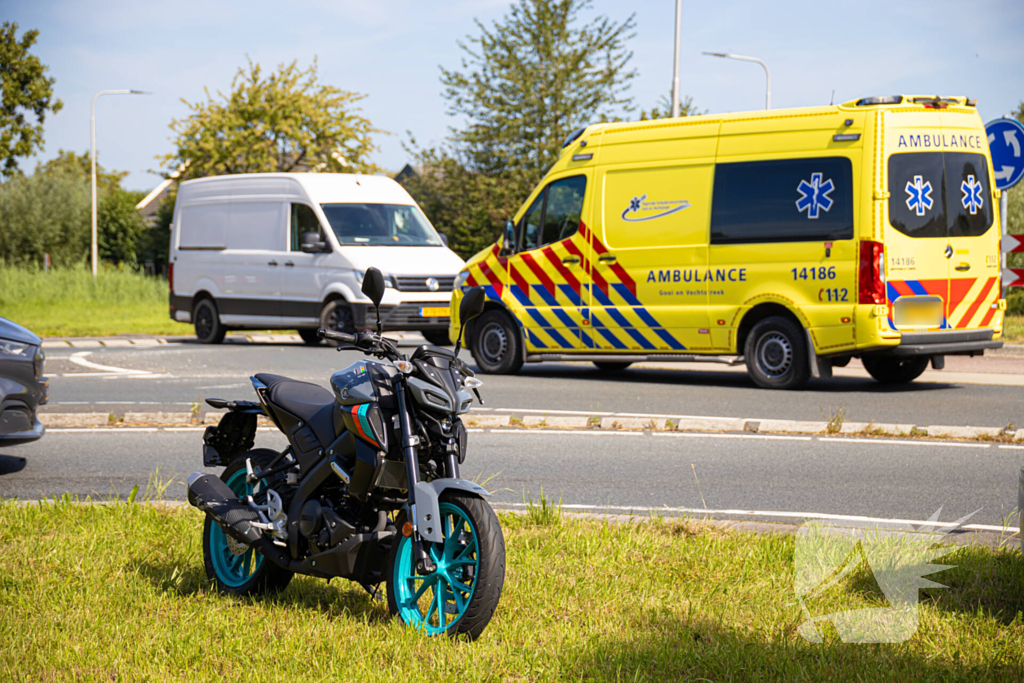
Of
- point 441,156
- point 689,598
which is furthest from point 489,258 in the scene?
point 441,156

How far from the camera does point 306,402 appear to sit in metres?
4.43

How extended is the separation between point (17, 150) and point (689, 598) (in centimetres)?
2990

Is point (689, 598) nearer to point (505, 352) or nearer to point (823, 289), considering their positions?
point (823, 289)

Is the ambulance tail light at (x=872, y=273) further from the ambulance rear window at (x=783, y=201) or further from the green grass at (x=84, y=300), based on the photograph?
the green grass at (x=84, y=300)

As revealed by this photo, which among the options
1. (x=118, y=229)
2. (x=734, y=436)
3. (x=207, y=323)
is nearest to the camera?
(x=734, y=436)

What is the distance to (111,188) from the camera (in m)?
88.4

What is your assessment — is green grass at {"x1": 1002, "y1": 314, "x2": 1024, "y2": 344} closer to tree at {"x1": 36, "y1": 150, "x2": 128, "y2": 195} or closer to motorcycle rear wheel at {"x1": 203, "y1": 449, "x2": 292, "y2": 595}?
motorcycle rear wheel at {"x1": 203, "y1": 449, "x2": 292, "y2": 595}

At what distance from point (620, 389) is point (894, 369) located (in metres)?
3.20

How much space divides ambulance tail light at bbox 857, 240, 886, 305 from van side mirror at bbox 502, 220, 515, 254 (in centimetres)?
423

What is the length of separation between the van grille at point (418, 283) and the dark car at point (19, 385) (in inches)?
373

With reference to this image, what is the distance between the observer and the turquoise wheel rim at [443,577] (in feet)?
12.8

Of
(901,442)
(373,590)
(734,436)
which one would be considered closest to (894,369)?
(901,442)

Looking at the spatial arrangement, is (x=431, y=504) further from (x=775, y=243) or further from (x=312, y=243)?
(x=312, y=243)

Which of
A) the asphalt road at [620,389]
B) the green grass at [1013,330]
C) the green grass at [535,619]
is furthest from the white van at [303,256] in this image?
the green grass at [535,619]
